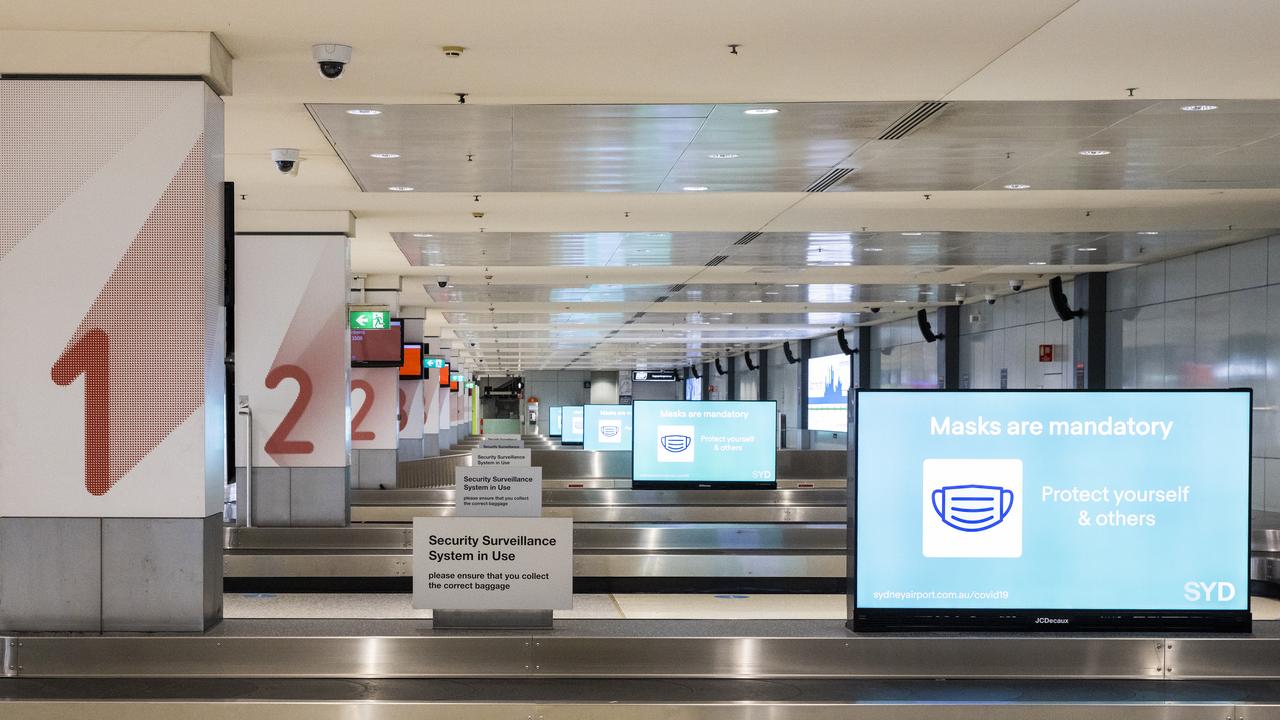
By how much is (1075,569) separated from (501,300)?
66.3 ft

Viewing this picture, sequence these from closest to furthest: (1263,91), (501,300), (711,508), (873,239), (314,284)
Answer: (1263,91)
(314,284)
(711,508)
(873,239)
(501,300)

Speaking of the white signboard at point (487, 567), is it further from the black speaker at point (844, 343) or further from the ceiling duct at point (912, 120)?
the black speaker at point (844, 343)

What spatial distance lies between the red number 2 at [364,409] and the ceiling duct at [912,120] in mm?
10150

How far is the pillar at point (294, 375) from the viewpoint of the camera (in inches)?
492

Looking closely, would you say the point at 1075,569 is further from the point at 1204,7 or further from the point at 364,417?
the point at 364,417

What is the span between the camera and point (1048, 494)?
4.32m

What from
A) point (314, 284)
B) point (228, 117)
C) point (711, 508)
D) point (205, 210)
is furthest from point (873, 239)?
point (205, 210)

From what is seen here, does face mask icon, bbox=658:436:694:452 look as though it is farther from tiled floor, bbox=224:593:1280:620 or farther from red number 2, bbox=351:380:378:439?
red number 2, bbox=351:380:378:439

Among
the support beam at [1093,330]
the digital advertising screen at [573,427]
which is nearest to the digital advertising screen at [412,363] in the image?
the digital advertising screen at [573,427]

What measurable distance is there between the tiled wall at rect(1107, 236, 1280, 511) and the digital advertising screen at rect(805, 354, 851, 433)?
15.3 metres

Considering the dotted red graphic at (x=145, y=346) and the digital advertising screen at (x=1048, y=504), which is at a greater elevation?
the dotted red graphic at (x=145, y=346)

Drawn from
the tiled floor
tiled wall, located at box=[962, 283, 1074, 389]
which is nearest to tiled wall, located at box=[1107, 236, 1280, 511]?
tiled wall, located at box=[962, 283, 1074, 389]

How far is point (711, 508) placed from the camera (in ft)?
44.2

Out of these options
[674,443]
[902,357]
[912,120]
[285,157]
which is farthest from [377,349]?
[902,357]
